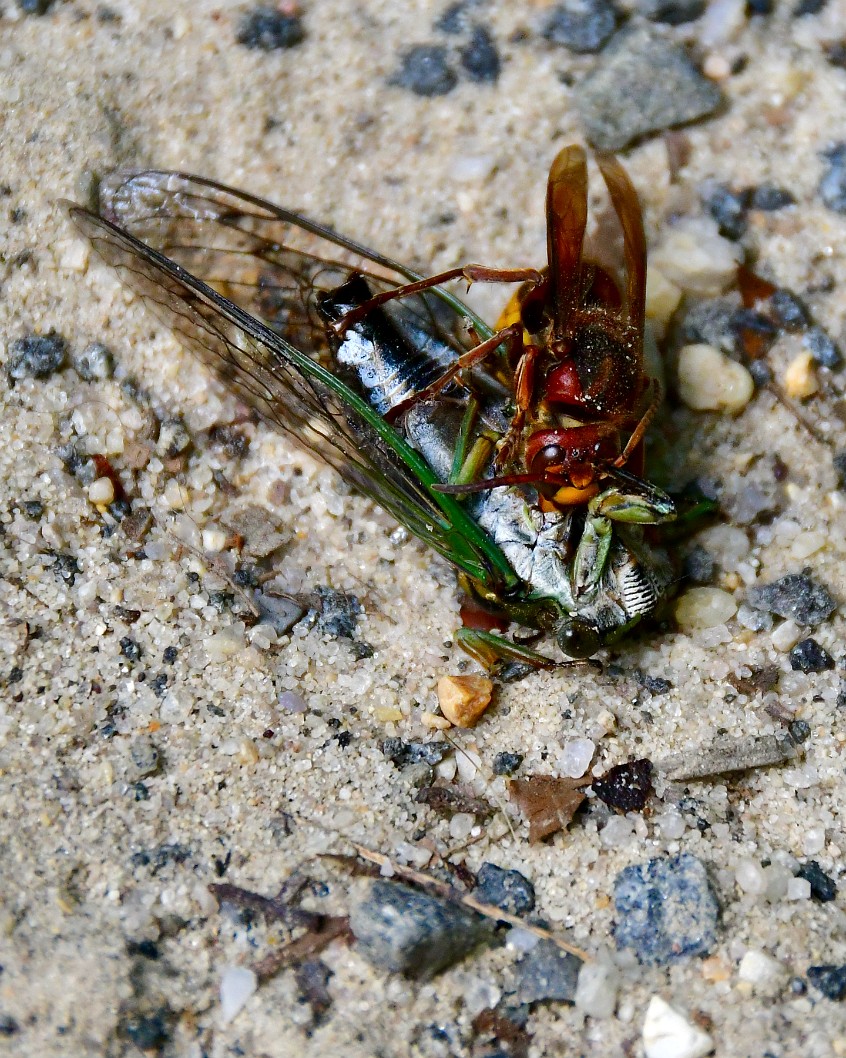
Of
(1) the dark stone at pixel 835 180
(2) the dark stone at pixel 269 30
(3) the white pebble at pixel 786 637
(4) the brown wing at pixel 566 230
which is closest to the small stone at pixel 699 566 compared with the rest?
(3) the white pebble at pixel 786 637

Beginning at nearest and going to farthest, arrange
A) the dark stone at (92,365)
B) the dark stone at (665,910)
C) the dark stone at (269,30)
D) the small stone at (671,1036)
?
1. the small stone at (671,1036)
2. the dark stone at (665,910)
3. the dark stone at (92,365)
4. the dark stone at (269,30)

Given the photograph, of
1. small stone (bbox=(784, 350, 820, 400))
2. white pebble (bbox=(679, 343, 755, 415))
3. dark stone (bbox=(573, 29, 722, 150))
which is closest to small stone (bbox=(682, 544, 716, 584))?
white pebble (bbox=(679, 343, 755, 415))

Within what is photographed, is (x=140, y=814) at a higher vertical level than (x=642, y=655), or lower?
higher

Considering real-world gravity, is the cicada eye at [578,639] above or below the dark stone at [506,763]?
above

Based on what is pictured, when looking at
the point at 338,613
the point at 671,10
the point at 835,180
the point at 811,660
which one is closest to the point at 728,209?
the point at 835,180

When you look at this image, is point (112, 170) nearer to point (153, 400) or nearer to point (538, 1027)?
point (153, 400)

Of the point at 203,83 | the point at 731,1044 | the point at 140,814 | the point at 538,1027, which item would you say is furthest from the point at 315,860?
the point at 203,83

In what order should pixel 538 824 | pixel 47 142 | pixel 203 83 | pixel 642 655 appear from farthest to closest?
pixel 203 83 < pixel 47 142 < pixel 642 655 < pixel 538 824

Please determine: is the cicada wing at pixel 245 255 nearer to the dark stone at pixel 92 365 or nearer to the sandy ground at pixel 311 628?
the sandy ground at pixel 311 628

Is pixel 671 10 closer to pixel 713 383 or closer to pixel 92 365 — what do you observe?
pixel 713 383
